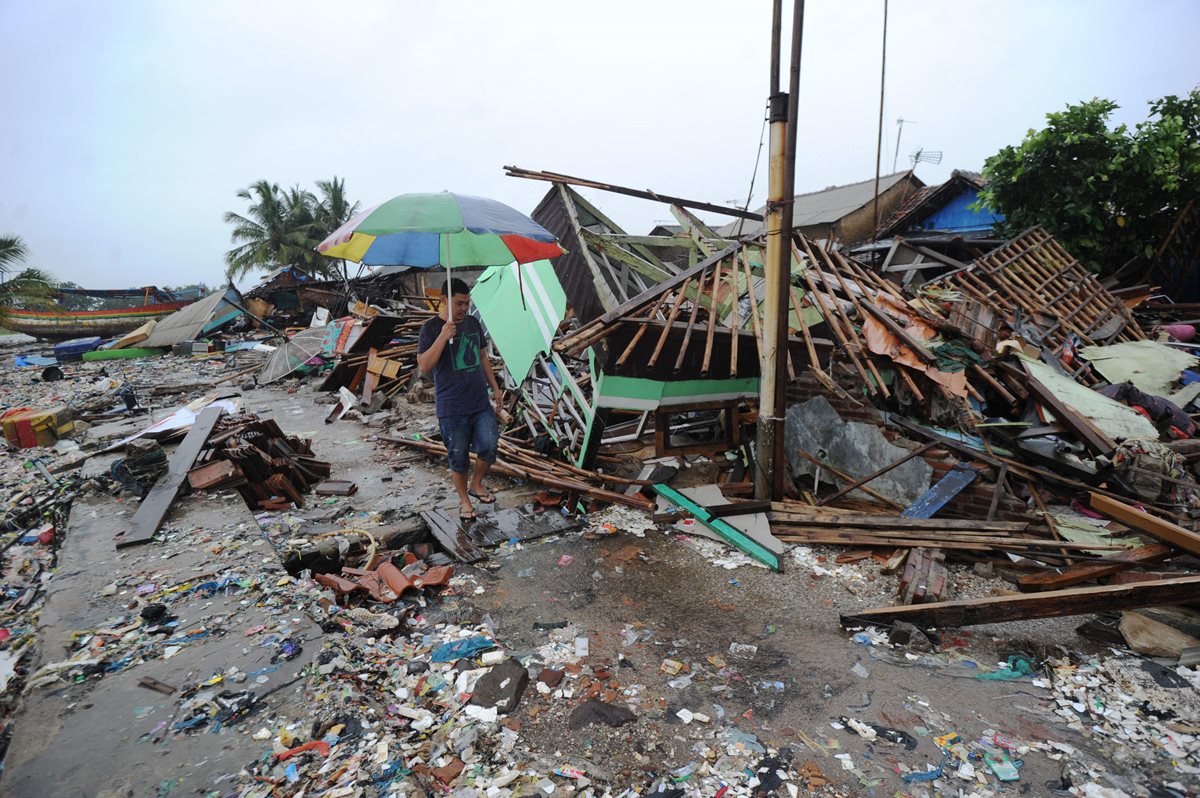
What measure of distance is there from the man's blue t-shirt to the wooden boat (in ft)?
88.4

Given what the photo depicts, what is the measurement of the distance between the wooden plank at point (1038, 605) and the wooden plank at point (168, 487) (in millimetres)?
4808

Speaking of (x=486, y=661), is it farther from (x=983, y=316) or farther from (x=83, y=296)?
(x=83, y=296)

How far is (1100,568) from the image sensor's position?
3.26 m

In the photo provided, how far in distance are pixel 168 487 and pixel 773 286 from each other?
5.28 m

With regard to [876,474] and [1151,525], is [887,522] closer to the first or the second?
[876,474]

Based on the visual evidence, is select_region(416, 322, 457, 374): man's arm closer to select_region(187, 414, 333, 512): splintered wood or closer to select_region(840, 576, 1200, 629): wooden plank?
select_region(187, 414, 333, 512): splintered wood

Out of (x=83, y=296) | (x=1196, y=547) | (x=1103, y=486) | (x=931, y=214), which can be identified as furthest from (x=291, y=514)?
(x=83, y=296)

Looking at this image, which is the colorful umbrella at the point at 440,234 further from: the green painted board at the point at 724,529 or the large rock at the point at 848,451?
the large rock at the point at 848,451

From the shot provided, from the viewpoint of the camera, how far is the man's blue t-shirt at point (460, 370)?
4.34 m

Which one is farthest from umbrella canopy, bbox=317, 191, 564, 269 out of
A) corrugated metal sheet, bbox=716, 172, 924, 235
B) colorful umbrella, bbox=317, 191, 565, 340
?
corrugated metal sheet, bbox=716, 172, 924, 235

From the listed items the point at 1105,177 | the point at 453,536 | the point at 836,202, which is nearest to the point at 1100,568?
the point at 453,536

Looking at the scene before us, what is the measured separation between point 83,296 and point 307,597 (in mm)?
29082

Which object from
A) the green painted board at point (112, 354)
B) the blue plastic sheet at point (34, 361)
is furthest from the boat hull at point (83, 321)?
the green painted board at point (112, 354)

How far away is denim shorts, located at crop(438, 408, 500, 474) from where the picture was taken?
4535 millimetres
